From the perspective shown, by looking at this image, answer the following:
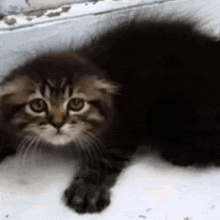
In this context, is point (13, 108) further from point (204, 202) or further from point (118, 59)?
point (204, 202)

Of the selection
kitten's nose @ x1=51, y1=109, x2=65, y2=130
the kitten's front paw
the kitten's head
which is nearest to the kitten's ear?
the kitten's head

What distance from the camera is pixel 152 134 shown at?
3.38 feet

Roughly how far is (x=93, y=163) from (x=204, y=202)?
308 mm

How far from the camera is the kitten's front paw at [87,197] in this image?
868 mm

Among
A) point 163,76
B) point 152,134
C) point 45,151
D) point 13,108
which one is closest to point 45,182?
point 45,151

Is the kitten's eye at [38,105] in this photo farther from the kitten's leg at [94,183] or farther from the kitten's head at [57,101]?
the kitten's leg at [94,183]

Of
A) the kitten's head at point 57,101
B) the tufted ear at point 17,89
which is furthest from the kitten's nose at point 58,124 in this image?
the tufted ear at point 17,89

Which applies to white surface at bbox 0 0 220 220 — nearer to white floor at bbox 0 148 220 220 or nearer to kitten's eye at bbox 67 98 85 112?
white floor at bbox 0 148 220 220

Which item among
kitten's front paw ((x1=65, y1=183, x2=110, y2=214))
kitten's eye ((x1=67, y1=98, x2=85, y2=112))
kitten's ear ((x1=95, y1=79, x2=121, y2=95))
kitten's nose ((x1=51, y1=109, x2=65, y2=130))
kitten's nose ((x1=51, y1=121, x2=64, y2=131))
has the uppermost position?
kitten's ear ((x1=95, y1=79, x2=121, y2=95))

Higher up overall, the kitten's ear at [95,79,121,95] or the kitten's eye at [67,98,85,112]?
the kitten's ear at [95,79,121,95]

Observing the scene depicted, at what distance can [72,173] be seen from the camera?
0.97m

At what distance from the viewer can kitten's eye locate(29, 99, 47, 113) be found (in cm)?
90

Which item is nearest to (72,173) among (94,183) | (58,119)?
(94,183)

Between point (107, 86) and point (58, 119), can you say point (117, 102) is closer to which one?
point (107, 86)
